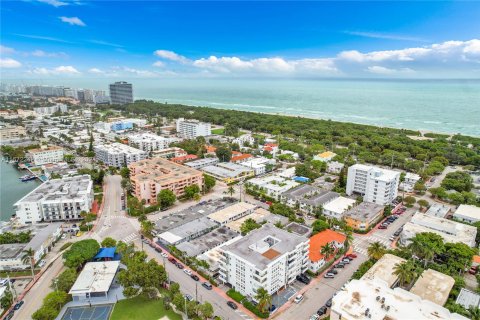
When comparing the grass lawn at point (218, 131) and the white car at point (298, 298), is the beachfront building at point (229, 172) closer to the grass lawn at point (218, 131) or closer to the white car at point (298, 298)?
the white car at point (298, 298)

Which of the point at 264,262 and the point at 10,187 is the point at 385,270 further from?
the point at 10,187

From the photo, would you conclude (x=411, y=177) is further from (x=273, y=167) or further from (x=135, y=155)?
(x=135, y=155)

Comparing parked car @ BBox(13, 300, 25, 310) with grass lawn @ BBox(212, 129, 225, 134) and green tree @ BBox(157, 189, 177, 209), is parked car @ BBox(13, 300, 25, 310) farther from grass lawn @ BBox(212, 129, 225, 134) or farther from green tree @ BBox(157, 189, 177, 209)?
grass lawn @ BBox(212, 129, 225, 134)

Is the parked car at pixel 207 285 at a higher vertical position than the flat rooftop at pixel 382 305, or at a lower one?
lower

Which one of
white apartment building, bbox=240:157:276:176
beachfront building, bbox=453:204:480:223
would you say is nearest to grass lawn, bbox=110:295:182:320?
white apartment building, bbox=240:157:276:176

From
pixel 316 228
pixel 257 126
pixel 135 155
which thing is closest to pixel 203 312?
pixel 316 228

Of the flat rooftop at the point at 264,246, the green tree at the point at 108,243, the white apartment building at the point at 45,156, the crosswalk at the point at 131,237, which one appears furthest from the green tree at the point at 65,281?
the white apartment building at the point at 45,156
